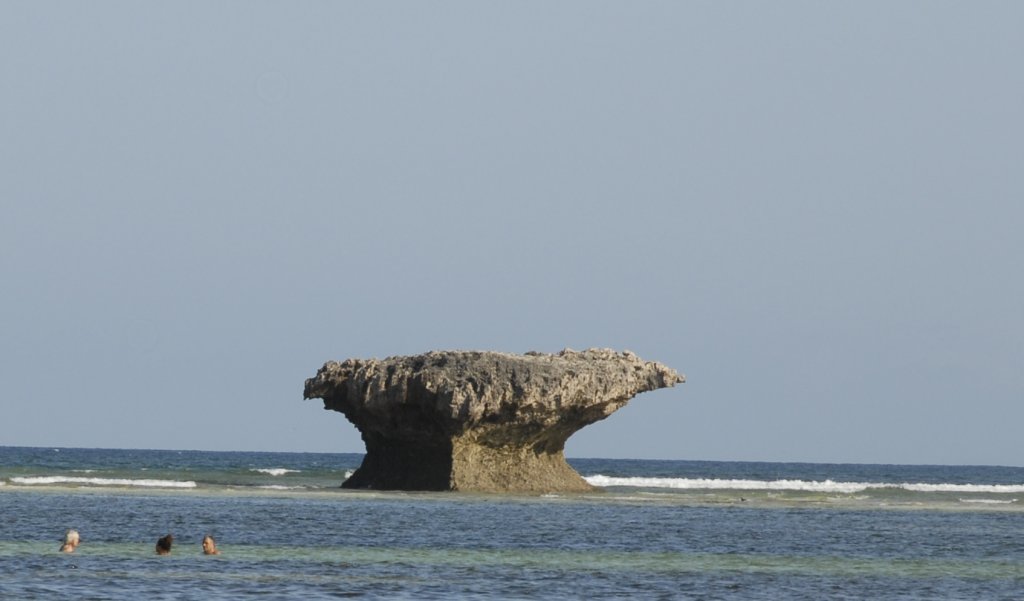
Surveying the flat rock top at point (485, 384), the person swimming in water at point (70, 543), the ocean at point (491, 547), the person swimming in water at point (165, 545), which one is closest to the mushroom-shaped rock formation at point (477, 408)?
the flat rock top at point (485, 384)

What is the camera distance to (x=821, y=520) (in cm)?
4784

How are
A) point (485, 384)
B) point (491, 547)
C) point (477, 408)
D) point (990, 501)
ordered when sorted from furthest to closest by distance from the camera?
point (990, 501), point (485, 384), point (477, 408), point (491, 547)

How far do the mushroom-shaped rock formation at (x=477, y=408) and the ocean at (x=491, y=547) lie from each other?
6.83ft

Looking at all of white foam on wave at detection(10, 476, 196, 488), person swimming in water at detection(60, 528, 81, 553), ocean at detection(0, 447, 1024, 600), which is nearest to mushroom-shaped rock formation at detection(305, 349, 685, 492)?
ocean at detection(0, 447, 1024, 600)

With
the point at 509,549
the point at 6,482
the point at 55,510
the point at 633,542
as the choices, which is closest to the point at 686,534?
the point at 633,542

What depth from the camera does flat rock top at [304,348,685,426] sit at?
173ft

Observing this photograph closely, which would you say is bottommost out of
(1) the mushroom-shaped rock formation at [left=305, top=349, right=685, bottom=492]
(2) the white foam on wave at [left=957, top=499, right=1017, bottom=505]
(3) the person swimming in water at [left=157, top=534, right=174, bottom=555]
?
(3) the person swimming in water at [left=157, top=534, right=174, bottom=555]

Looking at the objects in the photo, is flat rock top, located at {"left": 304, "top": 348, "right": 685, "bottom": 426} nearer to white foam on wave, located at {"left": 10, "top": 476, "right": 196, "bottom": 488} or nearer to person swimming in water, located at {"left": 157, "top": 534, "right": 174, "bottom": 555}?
white foam on wave, located at {"left": 10, "top": 476, "right": 196, "bottom": 488}

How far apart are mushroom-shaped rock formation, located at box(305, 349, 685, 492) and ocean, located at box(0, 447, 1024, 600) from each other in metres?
2.08

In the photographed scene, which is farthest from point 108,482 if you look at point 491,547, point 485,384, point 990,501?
point 990,501

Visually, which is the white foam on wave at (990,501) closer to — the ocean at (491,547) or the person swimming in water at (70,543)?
the ocean at (491,547)

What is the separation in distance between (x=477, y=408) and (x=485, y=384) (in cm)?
102

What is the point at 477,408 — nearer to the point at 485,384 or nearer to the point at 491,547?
the point at 485,384

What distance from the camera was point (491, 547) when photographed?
34812 millimetres
